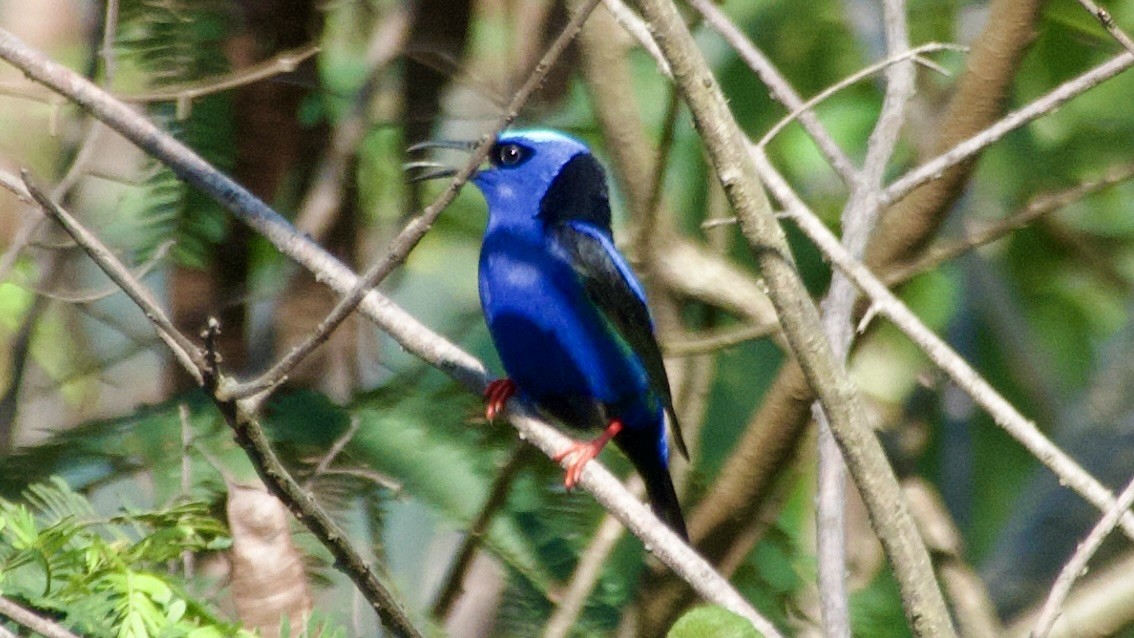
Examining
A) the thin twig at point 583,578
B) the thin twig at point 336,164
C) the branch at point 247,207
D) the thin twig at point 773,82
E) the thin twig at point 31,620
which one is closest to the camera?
the thin twig at point 31,620

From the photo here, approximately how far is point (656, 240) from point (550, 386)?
2.15ft

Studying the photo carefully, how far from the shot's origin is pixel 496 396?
351 cm

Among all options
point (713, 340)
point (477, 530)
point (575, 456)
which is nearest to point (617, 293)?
point (713, 340)

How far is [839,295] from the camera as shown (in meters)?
2.98

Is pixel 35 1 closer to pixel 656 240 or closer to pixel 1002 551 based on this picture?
pixel 656 240

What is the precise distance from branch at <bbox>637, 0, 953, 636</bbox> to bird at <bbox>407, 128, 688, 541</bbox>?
4.17 ft

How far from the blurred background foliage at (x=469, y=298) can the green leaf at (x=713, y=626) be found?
1620 millimetres

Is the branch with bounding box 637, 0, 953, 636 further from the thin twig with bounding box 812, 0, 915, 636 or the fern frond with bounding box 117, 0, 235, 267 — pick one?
the fern frond with bounding box 117, 0, 235, 267

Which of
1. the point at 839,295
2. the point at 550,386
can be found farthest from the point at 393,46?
the point at 839,295

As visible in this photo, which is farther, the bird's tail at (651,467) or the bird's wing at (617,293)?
the bird's tail at (651,467)

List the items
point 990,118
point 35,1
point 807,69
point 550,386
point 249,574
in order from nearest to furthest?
point 249,574 < point 990,118 < point 550,386 < point 807,69 < point 35,1

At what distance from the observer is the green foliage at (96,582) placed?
204cm

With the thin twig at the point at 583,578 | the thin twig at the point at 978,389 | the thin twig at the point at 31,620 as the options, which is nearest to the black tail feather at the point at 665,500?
the thin twig at the point at 583,578

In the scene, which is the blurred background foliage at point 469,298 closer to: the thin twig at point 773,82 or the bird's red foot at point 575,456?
the bird's red foot at point 575,456
